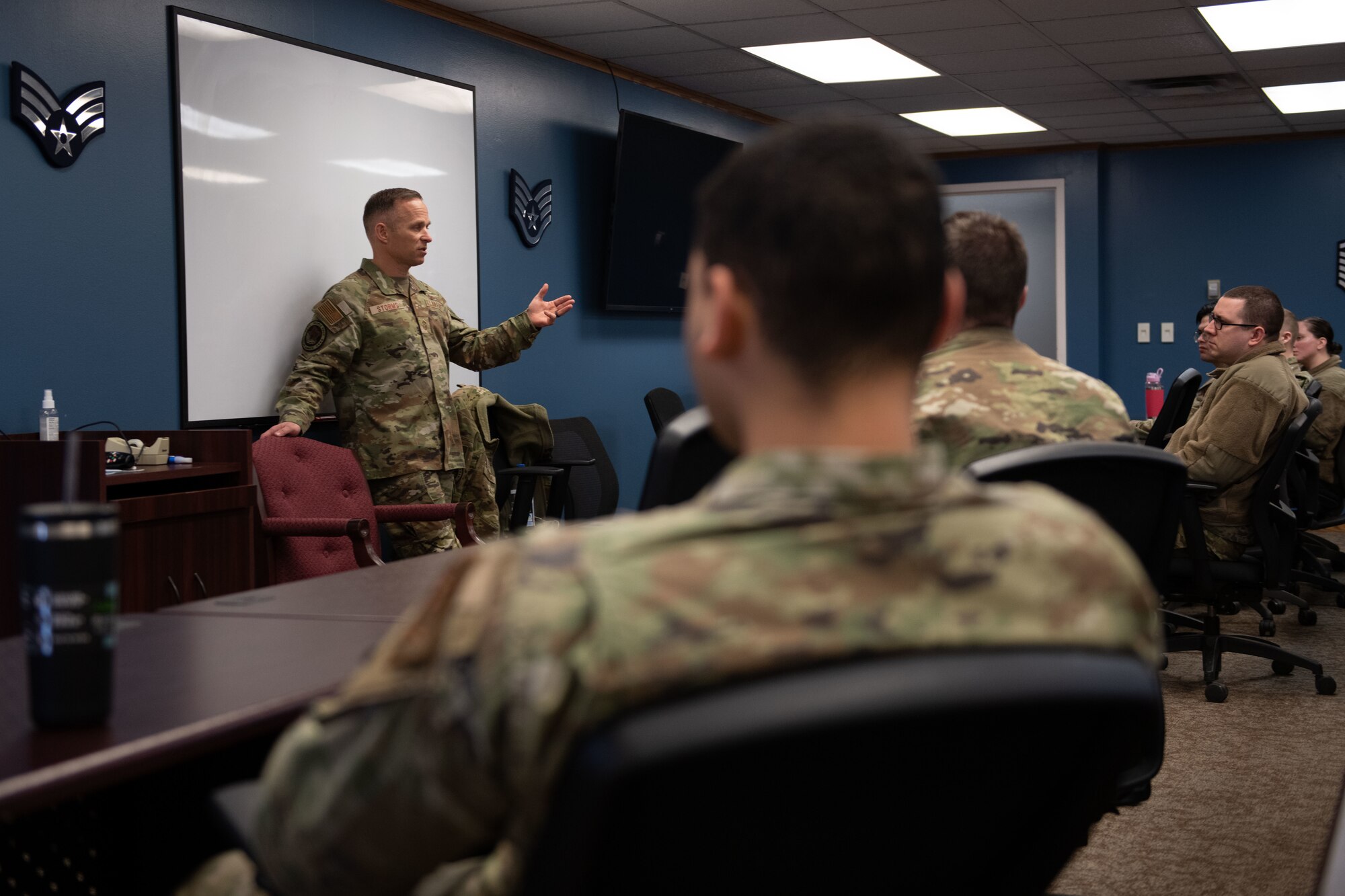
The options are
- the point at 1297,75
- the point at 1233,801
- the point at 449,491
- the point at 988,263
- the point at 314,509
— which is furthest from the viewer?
the point at 1297,75

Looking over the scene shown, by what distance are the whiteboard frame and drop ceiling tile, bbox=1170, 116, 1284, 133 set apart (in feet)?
3.23

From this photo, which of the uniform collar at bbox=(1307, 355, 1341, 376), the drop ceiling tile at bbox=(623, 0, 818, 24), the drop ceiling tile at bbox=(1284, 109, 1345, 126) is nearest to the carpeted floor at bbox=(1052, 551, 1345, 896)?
the uniform collar at bbox=(1307, 355, 1341, 376)

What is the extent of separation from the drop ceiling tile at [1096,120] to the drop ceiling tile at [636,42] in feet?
9.66

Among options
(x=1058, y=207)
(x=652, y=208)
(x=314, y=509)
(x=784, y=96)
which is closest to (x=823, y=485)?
(x=314, y=509)

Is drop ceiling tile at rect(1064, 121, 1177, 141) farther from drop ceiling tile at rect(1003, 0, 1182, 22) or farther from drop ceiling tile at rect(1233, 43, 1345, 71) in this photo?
drop ceiling tile at rect(1003, 0, 1182, 22)

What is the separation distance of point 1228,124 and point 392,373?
6294mm

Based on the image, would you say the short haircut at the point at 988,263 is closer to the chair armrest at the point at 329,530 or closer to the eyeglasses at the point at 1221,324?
the chair armrest at the point at 329,530

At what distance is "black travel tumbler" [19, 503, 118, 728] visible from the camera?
38.3 inches

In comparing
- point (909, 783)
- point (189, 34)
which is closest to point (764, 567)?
point (909, 783)

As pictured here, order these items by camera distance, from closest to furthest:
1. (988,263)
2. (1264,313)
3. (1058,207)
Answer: (988,263), (1264,313), (1058,207)

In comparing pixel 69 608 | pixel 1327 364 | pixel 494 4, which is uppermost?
pixel 494 4

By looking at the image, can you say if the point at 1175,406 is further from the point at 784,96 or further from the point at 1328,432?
the point at 784,96

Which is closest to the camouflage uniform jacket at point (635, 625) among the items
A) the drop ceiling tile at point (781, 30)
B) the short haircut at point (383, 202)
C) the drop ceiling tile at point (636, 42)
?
the short haircut at point (383, 202)

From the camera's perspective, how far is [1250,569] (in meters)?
3.92
